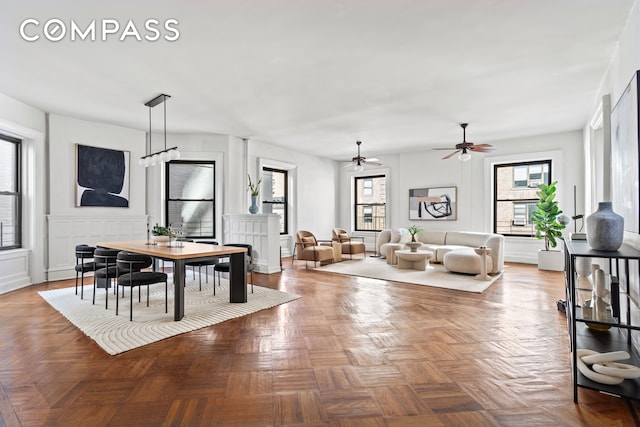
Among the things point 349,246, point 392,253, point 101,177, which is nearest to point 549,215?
point 392,253

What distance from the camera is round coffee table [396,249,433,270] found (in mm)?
6656

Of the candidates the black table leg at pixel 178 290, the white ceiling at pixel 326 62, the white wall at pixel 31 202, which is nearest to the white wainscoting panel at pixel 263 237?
the white ceiling at pixel 326 62

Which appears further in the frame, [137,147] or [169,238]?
[137,147]

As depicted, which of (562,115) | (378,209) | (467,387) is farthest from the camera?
(378,209)

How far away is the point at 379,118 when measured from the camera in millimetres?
6031

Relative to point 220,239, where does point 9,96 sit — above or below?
above

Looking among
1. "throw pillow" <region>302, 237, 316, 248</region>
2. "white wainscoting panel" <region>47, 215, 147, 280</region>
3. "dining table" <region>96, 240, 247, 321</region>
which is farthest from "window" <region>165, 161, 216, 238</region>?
"dining table" <region>96, 240, 247, 321</region>

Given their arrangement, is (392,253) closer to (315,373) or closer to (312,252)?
(312,252)

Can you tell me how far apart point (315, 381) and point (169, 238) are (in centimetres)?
312

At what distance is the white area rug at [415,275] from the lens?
535 cm

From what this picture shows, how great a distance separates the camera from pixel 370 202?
10.2 metres

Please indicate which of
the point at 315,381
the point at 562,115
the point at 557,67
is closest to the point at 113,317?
the point at 315,381

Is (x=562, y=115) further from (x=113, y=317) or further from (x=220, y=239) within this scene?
(x=113, y=317)

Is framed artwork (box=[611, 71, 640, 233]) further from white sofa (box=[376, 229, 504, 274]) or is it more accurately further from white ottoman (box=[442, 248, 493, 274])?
white sofa (box=[376, 229, 504, 274])
